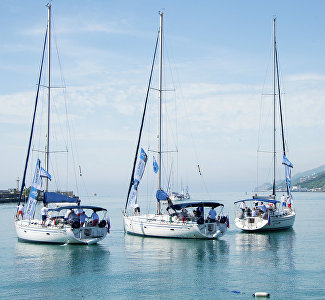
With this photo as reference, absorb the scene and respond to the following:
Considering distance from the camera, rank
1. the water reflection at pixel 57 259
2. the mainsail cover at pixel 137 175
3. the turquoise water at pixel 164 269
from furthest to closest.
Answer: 1. the mainsail cover at pixel 137 175
2. the water reflection at pixel 57 259
3. the turquoise water at pixel 164 269

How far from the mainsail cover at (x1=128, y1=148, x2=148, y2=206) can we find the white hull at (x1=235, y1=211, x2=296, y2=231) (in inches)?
371

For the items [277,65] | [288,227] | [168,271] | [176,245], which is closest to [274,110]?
[277,65]

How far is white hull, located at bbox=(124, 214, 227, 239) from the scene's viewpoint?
115 feet

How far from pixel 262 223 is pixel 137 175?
11.5m

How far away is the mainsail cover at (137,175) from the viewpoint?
39.8 meters

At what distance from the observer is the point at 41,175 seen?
36.2 metres

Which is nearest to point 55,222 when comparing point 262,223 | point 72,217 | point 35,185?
point 72,217

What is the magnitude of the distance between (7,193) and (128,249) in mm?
109220

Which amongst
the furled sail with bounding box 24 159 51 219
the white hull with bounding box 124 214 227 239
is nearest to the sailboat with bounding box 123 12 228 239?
the white hull with bounding box 124 214 227 239

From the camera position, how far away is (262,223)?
41.0 metres

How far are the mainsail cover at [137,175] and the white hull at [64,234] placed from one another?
636 centimetres

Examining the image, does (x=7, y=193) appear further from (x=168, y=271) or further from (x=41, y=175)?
(x=168, y=271)

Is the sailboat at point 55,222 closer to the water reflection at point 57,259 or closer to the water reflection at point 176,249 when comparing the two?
the water reflection at point 57,259

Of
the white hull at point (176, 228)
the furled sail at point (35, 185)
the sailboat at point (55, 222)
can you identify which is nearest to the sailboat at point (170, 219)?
the white hull at point (176, 228)
